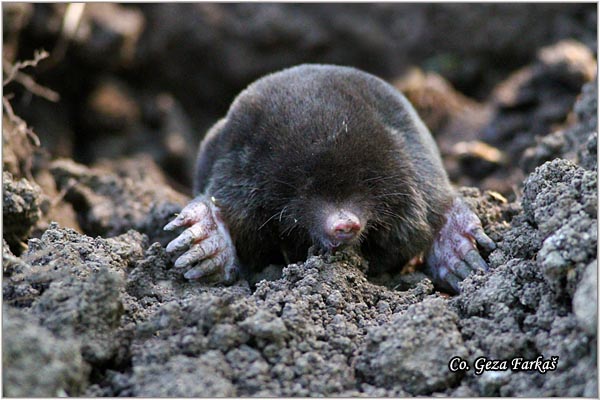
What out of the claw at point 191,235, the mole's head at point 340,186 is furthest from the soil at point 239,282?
the mole's head at point 340,186

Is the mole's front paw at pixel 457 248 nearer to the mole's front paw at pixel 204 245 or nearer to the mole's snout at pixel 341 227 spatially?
the mole's snout at pixel 341 227

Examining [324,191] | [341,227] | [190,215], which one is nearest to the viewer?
[341,227]

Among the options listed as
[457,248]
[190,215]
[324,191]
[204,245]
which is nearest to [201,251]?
[204,245]

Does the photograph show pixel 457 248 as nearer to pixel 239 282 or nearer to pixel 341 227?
pixel 341 227

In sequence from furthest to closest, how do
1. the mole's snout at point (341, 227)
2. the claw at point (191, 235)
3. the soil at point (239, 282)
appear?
the claw at point (191, 235) → the mole's snout at point (341, 227) → the soil at point (239, 282)

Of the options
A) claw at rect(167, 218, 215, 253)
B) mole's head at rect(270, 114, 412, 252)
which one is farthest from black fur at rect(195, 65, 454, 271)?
claw at rect(167, 218, 215, 253)

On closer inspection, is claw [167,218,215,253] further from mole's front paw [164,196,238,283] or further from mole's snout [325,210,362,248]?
mole's snout [325,210,362,248]

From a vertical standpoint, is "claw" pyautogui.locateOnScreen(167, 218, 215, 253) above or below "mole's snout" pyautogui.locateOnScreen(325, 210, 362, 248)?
below
